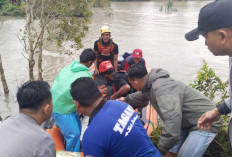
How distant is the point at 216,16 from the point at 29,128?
50.3 inches

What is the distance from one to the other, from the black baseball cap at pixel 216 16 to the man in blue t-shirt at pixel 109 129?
741 millimetres

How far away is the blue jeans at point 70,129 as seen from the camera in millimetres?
2926

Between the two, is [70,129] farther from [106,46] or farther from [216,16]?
[106,46]

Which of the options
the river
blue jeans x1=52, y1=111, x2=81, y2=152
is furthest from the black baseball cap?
the river

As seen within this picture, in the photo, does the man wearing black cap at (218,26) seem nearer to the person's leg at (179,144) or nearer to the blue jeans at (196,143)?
the blue jeans at (196,143)

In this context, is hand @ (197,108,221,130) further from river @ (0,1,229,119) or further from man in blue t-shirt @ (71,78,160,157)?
river @ (0,1,229,119)

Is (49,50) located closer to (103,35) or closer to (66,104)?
(103,35)

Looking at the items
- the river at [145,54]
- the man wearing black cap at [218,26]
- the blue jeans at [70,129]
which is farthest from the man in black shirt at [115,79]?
the river at [145,54]

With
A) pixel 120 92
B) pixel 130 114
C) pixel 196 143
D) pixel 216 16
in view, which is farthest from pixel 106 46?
pixel 216 16

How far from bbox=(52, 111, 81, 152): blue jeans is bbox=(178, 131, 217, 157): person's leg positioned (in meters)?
1.33

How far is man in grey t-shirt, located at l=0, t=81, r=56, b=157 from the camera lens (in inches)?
54.4

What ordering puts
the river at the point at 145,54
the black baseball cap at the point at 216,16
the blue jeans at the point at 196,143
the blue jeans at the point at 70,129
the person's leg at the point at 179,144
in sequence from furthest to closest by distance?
the river at the point at 145,54 < the blue jeans at the point at 70,129 < the person's leg at the point at 179,144 < the blue jeans at the point at 196,143 < the black baseball cap at the point at 216,16

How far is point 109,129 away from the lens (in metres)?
1.48

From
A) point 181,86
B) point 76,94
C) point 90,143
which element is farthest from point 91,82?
point 181,86
